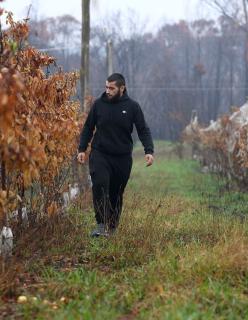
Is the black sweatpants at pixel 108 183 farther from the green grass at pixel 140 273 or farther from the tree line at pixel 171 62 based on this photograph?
the tree line at pixel 171 62

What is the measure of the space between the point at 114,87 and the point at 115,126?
0.40 m

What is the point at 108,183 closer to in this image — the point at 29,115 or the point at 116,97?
the point at 116,97

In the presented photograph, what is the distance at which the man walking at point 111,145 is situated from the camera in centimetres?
685

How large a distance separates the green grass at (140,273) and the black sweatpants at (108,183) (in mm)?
192

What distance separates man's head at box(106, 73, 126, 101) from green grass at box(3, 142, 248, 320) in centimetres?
130

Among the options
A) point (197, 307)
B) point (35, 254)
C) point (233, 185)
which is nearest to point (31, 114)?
point (35, 254)

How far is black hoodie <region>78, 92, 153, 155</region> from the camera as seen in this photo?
272 inches

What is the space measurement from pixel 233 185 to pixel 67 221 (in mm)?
8585

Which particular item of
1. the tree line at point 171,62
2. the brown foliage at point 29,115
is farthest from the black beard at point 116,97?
the tree line at point 171,62

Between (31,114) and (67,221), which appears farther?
(67,221)

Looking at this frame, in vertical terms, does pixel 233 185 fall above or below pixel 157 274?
below

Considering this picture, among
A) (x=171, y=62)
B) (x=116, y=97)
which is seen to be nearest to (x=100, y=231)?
(x=116, y=97)

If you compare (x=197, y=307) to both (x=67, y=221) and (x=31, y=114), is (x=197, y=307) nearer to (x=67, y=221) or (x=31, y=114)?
(x=31, y=114)

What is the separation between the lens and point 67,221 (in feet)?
22.5
